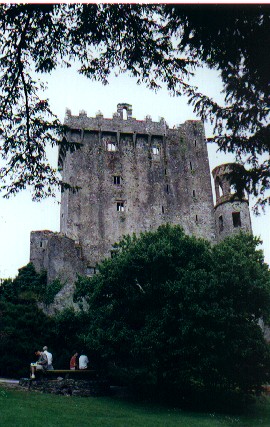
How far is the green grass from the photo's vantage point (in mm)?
12707

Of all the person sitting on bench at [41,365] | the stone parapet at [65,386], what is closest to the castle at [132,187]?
the person sitting on bench at [41,365]

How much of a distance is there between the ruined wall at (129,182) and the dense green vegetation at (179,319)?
21212 mm

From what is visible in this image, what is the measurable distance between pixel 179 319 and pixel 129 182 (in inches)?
1173

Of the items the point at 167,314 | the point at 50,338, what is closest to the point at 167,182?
the point at 50,338

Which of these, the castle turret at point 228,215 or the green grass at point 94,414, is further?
the castle turret at point 228,215

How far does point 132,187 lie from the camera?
4841cm

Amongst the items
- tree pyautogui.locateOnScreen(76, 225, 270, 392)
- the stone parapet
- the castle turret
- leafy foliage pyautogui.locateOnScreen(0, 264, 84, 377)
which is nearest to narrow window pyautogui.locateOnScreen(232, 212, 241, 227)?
the castle turret

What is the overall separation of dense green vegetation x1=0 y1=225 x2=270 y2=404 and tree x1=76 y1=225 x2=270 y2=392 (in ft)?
0.14

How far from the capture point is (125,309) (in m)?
22.0

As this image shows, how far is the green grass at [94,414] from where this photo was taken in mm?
12707

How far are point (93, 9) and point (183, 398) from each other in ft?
54.8

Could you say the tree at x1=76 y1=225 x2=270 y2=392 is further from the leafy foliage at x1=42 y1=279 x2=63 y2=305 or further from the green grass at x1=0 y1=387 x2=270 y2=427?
the leafy foliage at x1=42 y1=279 x2=63 y2=305

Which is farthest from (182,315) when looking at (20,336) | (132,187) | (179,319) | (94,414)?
(132,187)

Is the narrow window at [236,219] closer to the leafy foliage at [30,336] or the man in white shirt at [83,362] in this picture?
the leafy foliage at [30,336]
